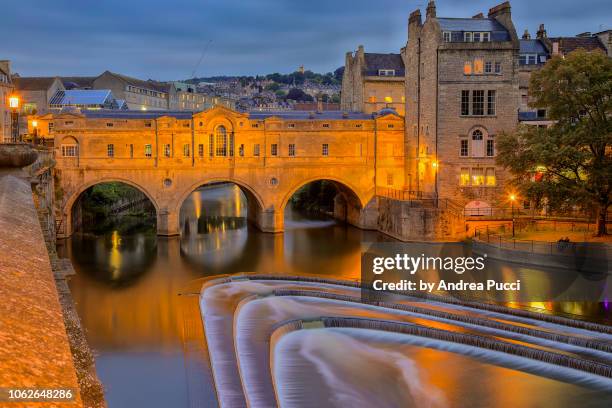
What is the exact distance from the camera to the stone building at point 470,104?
45.9m

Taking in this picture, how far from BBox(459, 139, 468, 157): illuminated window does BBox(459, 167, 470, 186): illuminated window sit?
94 cm

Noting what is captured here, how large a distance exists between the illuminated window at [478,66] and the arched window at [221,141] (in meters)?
17.8

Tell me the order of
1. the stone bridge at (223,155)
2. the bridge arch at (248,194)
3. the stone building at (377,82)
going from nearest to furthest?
the stone bridge at (223,155) → the bridge arch at (248,194) → the stone building at (377,82)

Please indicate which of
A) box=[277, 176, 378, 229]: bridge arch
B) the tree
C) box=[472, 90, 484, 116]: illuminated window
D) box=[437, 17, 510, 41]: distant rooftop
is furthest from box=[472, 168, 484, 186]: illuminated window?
box=[437, 17, 510, 41]: distant rooftop

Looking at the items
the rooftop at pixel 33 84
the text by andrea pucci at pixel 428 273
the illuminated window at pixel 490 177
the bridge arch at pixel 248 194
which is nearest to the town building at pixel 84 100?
the rooftop at pixel 33 84

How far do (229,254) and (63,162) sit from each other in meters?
13.9

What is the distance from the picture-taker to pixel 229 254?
43.1 metres

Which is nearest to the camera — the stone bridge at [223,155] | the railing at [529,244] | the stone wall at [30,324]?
the stone wall at [30,324]

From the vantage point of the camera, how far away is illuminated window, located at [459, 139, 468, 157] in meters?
46.3

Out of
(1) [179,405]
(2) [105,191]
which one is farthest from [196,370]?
(2) [105,191]

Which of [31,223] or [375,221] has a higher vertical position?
[31,223]

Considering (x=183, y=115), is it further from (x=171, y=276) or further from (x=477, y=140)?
(x=477, y=140)

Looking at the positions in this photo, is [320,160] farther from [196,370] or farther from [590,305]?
[196,370]

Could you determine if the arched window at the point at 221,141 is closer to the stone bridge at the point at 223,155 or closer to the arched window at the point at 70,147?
the stone bridge at the point at 223,155
